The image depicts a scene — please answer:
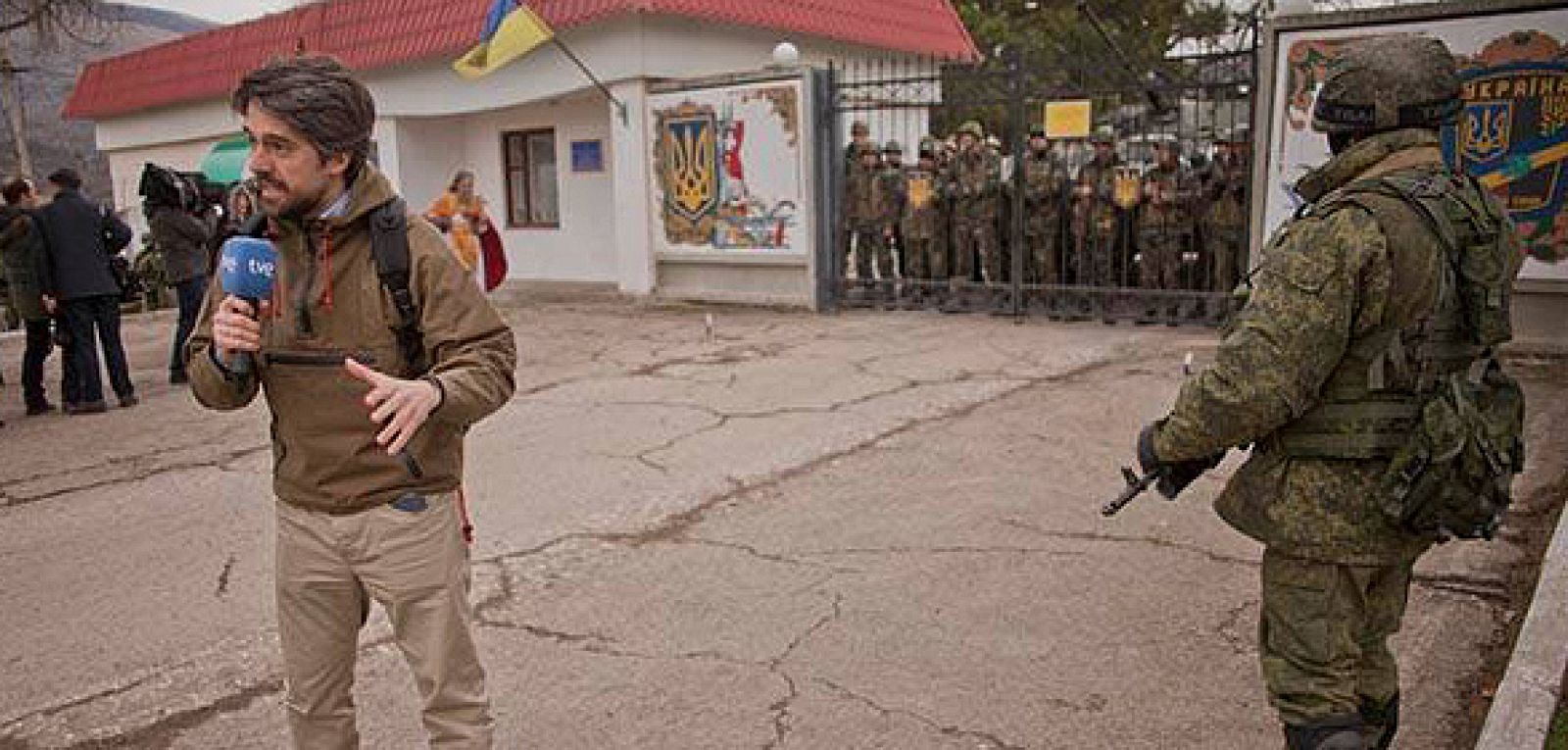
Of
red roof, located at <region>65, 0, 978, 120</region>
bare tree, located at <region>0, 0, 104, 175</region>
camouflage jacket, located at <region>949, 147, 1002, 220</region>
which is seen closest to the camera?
camouflage jacket, located at <region>949, 147, 1002, 220</region>

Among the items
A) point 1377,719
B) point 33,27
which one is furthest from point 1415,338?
point 33,27

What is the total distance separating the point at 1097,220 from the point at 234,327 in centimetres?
904

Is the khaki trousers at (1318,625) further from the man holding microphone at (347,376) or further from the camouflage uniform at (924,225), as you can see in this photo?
the camouflage uniform at (924,225)

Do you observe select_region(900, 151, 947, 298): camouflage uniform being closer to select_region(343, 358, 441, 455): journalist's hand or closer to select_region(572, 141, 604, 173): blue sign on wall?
select_region(572, 141, 604, 173): blue sign on wall

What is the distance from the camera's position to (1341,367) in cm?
239

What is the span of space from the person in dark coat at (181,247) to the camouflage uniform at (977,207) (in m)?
6.66

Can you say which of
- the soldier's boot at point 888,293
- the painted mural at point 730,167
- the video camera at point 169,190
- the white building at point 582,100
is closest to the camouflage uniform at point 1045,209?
the soldier's boot at point 888,293

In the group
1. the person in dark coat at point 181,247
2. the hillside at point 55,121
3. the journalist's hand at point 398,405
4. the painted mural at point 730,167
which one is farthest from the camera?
the hillside at point 55,121

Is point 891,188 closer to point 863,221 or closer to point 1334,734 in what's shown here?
point 863,221

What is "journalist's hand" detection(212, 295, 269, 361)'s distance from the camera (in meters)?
2.17

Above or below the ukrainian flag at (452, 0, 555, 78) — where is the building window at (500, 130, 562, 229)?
below

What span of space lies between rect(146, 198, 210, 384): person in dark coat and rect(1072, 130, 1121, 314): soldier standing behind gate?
742 centimetres

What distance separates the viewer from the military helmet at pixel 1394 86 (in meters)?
2.32

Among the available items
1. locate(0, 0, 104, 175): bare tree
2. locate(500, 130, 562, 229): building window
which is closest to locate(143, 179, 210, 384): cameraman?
locate(500, 130, 562, 229): building window
